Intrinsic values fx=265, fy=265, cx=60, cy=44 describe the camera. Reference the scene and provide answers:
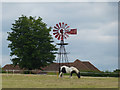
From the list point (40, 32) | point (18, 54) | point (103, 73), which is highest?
point (40, 32)

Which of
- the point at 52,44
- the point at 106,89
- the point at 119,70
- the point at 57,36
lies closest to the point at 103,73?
the point at 119,70

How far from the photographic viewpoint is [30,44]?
5725 cm

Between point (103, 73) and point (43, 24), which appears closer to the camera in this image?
point (103, 73)

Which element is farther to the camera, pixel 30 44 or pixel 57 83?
pixel 30 44

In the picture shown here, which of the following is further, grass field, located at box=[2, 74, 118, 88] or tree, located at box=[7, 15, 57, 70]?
tree, located at box=[7, 15, 57, 70]

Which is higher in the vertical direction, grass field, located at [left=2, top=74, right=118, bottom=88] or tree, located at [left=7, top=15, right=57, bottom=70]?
tree, located at [left=7, top=15, right=57, bottom=70]

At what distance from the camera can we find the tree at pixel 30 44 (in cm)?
5725

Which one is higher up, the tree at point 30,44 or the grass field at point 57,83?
the tree at point 30,44

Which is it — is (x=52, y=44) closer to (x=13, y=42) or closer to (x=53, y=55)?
(x=53, y=55)

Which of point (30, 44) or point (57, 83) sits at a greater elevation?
point (30, 44)

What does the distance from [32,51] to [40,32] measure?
4956 millimetres

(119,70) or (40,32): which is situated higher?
(40,32)

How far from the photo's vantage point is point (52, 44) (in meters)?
59.9

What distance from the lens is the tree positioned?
188 feet
